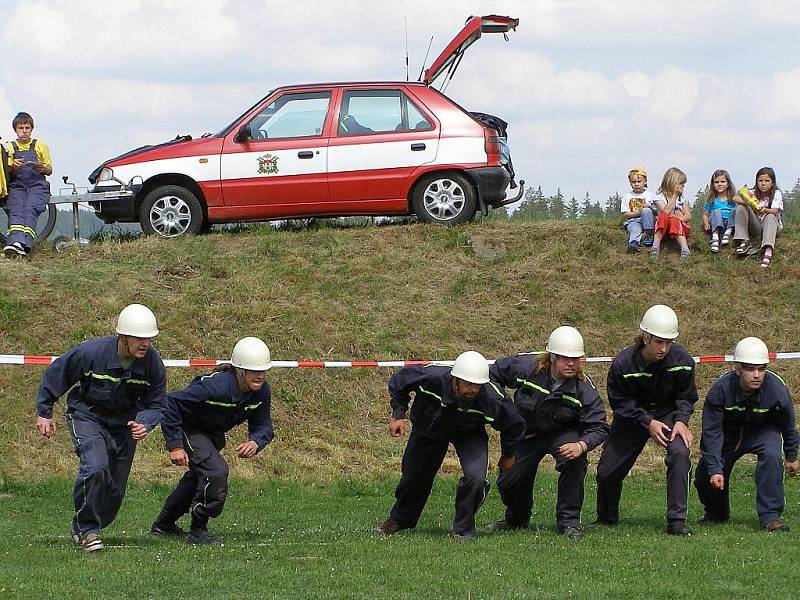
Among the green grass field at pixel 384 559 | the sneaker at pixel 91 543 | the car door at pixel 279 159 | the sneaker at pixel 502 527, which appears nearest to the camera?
the green grass field at pixel 384 559

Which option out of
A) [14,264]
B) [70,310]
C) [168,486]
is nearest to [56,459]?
[168,486]

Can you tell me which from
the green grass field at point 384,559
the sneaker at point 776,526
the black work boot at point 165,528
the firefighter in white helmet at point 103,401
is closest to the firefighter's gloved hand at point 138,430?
the firefighter in white helmet at point 103,401

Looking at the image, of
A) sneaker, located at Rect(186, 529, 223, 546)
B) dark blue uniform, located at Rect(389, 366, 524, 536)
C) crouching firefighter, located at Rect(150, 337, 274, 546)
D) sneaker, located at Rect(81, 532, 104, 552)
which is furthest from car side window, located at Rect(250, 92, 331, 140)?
sneaker, located at Rect(81, 532, 104, 552)

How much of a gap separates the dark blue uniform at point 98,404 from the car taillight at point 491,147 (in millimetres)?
8510

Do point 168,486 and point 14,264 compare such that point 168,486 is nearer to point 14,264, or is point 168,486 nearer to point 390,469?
point 390,469

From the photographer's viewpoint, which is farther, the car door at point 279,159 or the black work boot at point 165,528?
the car door at point 279,159

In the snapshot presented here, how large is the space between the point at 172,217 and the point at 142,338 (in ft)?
27.4

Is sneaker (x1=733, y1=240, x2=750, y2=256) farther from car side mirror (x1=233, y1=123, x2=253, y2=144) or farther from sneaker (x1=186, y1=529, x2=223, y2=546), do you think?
sneaker (x1=186, y1=529, x2=223, y2=546)

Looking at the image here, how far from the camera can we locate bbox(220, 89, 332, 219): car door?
676 inches

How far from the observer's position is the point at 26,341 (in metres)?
15.7

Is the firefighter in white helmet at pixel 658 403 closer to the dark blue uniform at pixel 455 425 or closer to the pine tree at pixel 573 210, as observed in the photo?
the dark blue uniform at pixel 455 425

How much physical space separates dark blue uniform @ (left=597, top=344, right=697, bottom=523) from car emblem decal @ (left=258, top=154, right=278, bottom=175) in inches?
310

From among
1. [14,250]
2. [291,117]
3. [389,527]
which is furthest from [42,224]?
[389,527]

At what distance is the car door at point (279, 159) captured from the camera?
676 inches
